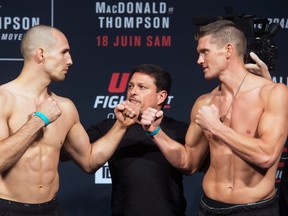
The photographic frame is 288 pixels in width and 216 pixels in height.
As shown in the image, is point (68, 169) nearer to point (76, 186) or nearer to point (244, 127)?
point (76, 186)

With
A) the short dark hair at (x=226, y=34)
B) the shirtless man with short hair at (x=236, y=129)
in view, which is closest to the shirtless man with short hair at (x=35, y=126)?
the shirtless man with short hair at (x=236, y=129)

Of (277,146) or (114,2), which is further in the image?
(114,2)

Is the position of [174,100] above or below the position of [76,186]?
above

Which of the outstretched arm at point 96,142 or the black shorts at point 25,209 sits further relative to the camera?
the outstretched arm at point 96,142

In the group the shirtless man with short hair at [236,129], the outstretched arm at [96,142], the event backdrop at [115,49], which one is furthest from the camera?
the event backdrop at [115,49]

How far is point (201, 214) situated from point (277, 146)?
0.46 metres

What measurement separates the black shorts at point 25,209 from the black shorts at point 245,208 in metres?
0.66

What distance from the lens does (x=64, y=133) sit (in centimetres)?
286

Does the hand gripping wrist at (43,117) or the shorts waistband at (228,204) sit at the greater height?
the hand gripping wrist at (43,117)

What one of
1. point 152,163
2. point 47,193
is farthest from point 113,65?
point 47,193

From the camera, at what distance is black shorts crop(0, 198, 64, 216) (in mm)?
2670

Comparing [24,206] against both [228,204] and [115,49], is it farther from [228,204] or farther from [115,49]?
[115,49]

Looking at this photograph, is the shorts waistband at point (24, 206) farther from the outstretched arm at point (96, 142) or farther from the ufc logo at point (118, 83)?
the ufc logo at point (118, 83)

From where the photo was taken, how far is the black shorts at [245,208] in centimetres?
271
